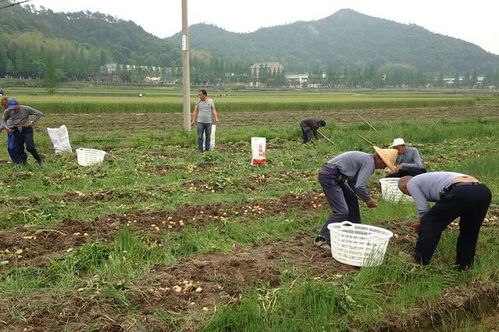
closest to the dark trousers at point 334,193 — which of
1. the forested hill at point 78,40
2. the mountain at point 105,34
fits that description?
the forested hill at point 78,40

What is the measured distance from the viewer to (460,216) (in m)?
4.64

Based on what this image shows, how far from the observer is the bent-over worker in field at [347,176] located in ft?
16.2

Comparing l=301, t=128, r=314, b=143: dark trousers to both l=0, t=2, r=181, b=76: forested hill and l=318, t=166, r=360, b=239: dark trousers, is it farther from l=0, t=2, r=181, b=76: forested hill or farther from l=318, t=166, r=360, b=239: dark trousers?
l=0, t=2, r=181, b=76: forested hill

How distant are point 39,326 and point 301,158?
334 inches

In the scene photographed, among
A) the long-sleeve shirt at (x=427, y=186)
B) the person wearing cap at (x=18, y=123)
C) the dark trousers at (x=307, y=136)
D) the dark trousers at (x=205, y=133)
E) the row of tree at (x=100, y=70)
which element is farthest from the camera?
the row of tree at (x=100, y=70)

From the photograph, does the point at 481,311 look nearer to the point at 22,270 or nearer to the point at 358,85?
the point at 22,270

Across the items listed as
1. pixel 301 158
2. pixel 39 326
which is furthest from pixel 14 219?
pixel 301 158

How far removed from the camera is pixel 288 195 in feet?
24.4

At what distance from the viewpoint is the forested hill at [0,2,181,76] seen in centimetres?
7774

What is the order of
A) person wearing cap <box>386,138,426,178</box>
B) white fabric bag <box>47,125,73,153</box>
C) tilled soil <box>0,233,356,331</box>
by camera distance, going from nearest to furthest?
tilled soil <box>0,233,356,331</box> → person wearing cap <box>386,138,426,178</box> → white fabric bag <box>47,125,73,153</box>

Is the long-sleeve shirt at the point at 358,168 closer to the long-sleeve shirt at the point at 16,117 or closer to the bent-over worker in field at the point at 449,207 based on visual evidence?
the bent-over worker in field at the point at 449,207

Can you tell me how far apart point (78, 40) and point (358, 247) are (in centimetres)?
12283

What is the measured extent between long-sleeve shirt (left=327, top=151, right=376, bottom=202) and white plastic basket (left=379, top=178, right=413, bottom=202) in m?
2.28

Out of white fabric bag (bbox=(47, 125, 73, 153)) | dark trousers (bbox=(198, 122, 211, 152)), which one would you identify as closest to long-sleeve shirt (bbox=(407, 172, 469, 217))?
dark trousers (bbox=(198, 122, 211, 152))
